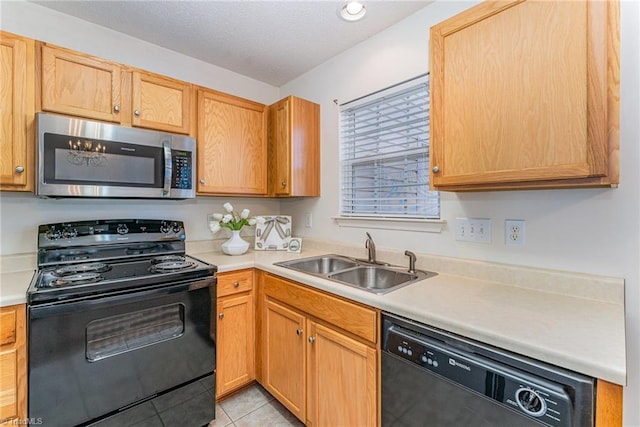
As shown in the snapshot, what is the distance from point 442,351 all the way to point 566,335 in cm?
35

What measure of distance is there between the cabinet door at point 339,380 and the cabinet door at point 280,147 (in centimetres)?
113

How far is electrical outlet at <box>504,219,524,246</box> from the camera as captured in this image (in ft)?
4.38

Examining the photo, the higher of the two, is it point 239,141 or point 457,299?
point 239,141

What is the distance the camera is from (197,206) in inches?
91.0

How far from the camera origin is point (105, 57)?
1.89 meters

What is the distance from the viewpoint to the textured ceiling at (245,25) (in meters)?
1.66

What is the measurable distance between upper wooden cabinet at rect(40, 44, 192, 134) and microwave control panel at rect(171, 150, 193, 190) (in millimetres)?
174

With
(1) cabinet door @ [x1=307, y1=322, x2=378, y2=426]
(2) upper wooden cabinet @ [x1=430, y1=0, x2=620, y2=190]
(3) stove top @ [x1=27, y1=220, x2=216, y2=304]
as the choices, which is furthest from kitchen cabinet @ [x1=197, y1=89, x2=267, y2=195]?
(2) upper wooden cabinet @ [x1=430, y1=0, x2=620, y2=190]

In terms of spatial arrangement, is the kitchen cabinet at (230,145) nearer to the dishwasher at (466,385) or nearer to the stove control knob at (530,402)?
the dishwasher at (466,385)

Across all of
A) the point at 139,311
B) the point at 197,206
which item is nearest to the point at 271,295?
the point at 139,311

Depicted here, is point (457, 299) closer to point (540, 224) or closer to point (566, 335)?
point (566, 335)

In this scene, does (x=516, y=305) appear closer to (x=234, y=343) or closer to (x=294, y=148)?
(x=234, y=343)

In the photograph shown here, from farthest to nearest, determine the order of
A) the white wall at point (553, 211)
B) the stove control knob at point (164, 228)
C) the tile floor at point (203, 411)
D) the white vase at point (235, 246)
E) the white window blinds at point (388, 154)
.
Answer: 1. the white vase at point (235, 246)
2. the stove control knob at point (164, 228)
3. the white window blinds at point (388, 154)
4. the tile floor at point (203, 411)
5. the white wall at point (553, 211)

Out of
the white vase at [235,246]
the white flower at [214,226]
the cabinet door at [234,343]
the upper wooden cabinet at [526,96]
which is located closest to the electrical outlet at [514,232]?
the upper wooden cabinet at [526,96]
